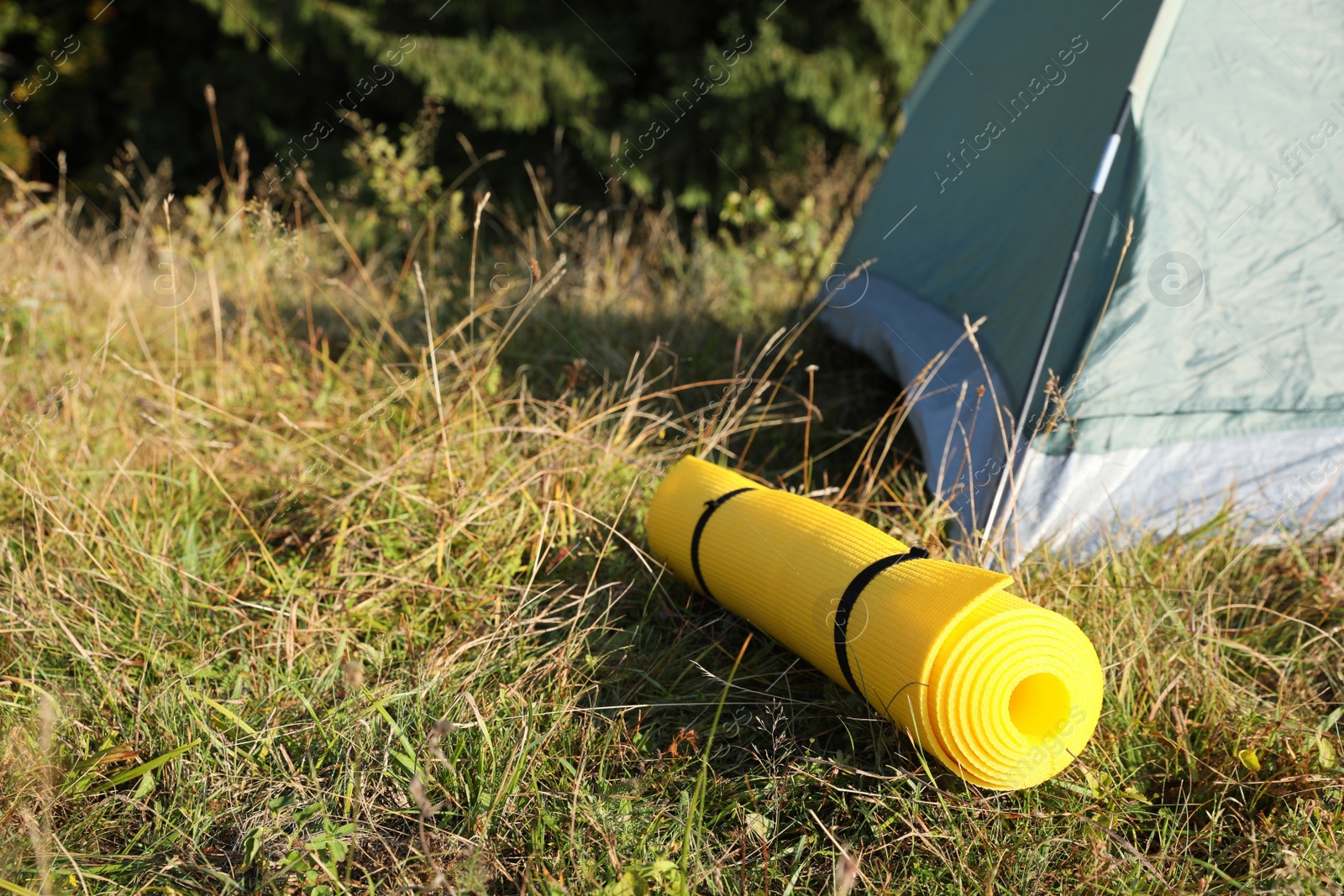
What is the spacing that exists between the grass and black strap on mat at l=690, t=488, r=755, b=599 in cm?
12

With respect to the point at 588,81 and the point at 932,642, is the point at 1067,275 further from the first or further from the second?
the point at 588,81

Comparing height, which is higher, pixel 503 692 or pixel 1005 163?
pixel 1005 163

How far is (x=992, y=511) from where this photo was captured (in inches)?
83.0

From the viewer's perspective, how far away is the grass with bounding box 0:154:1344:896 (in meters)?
1.56

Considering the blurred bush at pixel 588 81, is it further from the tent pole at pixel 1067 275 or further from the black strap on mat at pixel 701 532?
the black strap on mat at pixel 701 532

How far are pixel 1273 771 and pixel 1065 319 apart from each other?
1.08m

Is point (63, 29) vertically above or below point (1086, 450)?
above

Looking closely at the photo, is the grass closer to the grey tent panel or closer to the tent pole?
the tent pole

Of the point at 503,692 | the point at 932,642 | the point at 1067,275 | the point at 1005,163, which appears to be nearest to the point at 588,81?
the point at 1005,163

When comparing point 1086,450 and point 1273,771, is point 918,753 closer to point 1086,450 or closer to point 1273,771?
point 1273,771

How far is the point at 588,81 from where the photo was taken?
657 centimetres

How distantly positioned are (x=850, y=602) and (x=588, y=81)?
568cm

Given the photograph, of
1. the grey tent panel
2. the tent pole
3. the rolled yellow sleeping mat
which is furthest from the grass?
the grey tent panel

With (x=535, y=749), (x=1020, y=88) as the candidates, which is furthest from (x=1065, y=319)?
(x=535, y=749)
